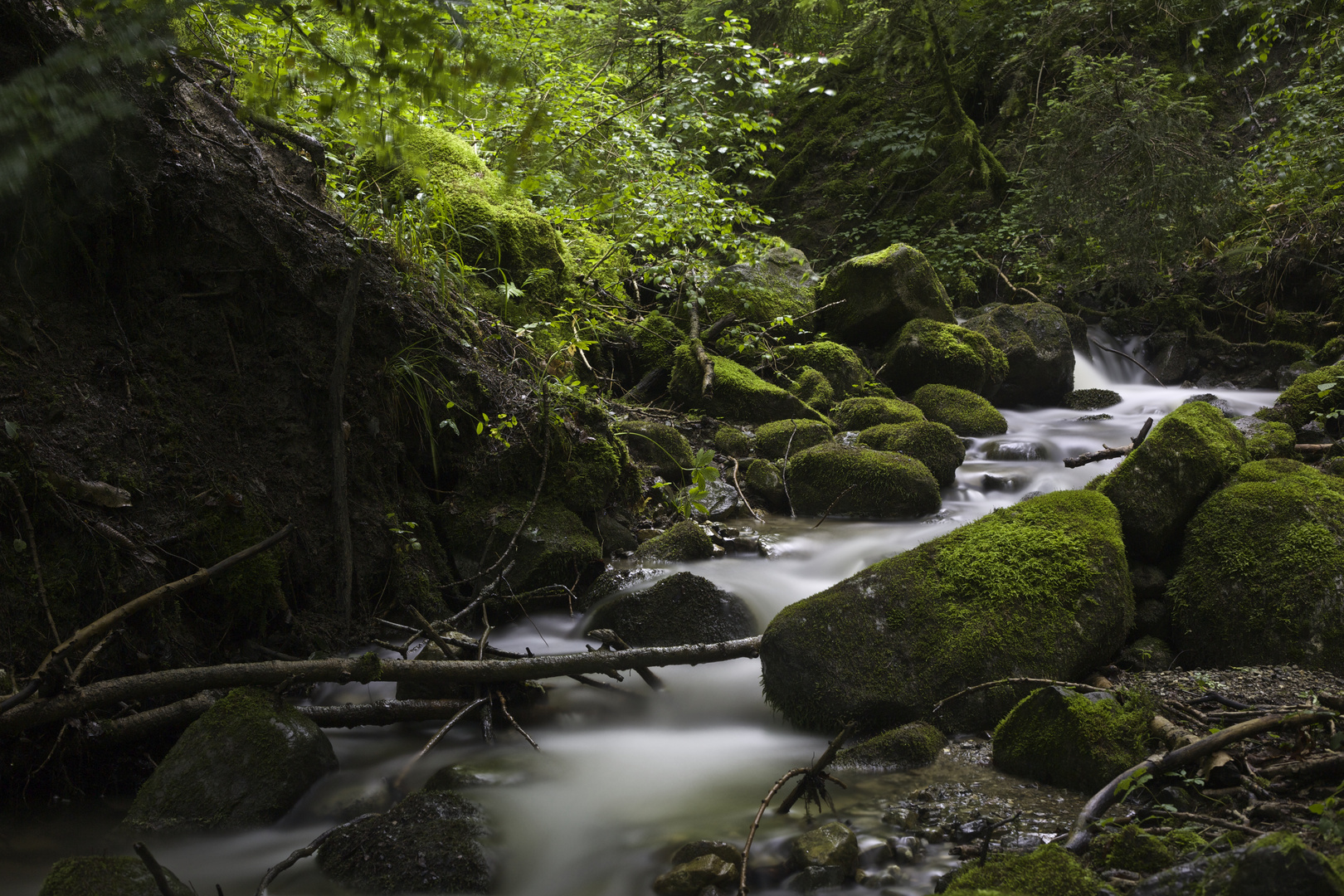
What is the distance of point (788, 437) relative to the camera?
737 centimetres

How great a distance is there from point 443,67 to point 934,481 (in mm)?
5546

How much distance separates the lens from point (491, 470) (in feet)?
16.9

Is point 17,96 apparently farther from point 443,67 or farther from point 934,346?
point 934,346

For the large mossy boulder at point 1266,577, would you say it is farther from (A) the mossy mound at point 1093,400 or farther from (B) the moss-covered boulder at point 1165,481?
(A) the mossy mound at point 1093,400

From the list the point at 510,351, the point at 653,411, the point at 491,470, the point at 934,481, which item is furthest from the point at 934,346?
the point at 491,470

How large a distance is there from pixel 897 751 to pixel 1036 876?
46.4 inches

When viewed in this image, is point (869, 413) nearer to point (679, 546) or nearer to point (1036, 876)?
point (679, 546)

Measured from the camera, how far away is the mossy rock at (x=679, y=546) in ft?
17.7

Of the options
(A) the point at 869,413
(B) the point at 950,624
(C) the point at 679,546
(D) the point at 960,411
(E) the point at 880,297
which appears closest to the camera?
(B) the point at 950,624

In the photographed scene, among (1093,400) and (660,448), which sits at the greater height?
(1093,400)

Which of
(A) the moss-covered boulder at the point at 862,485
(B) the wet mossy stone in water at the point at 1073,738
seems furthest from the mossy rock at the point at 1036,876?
(A) the moss-covered boulder at the point at 862,485

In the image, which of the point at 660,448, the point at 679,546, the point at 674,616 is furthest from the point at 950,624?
the point at 660,448

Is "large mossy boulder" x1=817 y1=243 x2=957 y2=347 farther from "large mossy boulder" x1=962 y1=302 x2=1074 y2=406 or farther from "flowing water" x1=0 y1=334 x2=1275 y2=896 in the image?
"flowing water" x1=0 y1=334 x2=1275 y2=896

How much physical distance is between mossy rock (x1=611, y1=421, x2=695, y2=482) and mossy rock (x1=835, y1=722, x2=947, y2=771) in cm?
338
